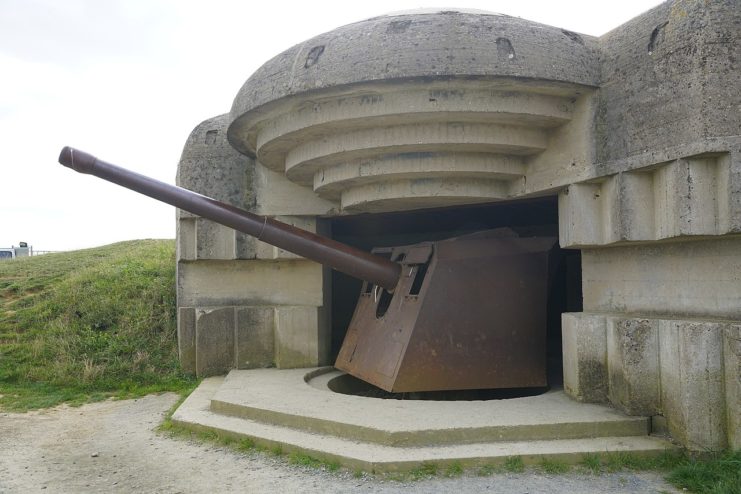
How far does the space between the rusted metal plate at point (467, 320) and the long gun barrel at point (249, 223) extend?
354 mm

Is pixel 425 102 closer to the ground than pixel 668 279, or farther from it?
farther from it

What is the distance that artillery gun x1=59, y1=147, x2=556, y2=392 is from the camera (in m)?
5.20

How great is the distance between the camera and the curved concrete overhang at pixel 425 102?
4.58m

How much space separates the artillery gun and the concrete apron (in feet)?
1.51

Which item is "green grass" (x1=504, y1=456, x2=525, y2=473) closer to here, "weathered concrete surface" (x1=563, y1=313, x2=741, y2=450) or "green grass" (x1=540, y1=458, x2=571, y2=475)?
"green grass" (x1=540, y1=458, x2=571, y2=475)

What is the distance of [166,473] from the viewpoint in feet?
13.1

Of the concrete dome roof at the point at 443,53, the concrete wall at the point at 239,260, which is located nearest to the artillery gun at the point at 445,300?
the concrete wall at the point at 239,260

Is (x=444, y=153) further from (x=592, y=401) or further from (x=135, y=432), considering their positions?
(x=135, y=432)

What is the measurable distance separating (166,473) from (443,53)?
11.2ft

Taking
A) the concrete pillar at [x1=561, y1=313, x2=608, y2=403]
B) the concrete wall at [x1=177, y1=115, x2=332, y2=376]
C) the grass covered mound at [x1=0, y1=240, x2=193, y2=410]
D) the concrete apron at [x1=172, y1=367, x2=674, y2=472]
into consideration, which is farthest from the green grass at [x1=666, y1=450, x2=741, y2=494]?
the grass covered mound at [x1=0, y1=240, x2=193, y2=410]

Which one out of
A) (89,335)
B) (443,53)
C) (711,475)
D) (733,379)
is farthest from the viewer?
(89,335)

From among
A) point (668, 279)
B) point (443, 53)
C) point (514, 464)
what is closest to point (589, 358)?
point (668, 279)

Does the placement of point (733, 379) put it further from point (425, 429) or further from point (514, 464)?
point (425, 429)

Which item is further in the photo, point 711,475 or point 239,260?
point 239,260
